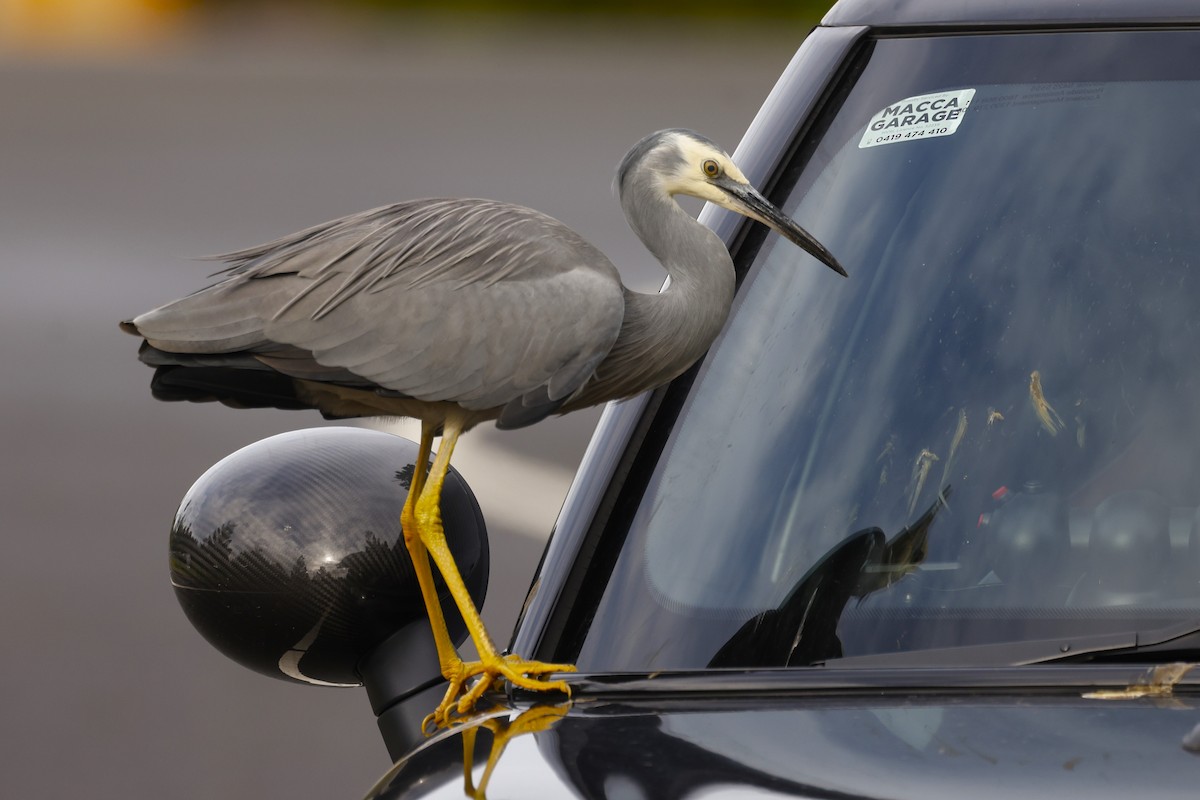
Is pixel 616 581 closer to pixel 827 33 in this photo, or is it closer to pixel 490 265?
pixel 490 265

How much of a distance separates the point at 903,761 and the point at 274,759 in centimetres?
490

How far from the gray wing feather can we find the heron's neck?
0.15 ft

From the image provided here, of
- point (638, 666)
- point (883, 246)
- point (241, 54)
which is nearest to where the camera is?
point (638, 666)

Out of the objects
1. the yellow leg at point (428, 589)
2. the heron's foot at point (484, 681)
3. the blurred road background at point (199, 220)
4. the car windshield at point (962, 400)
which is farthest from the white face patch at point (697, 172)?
the blurred road background at point (199, 220)

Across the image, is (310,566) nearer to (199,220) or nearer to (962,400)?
(962,400)

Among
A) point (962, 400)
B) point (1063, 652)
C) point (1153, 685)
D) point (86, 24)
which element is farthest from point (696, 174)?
point (86, 24)

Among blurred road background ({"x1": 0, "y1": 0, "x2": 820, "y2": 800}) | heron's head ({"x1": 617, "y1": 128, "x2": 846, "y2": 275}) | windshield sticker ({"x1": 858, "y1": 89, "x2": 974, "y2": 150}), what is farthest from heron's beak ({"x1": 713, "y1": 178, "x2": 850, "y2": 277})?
blurred road background ({"x1": 0, "y1": 0, "x2": 820, "y2": 800})

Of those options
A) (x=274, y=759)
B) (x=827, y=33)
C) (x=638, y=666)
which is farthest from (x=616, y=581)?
(x=274, y=759)

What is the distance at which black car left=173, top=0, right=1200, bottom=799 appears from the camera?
7.11 feet

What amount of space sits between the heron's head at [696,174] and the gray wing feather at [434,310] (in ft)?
0.63

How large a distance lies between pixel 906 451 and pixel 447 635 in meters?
0.70

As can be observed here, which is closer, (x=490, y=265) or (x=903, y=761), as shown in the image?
(x=903, y=761)

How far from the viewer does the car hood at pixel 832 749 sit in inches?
67.7

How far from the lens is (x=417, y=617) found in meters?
2.61
